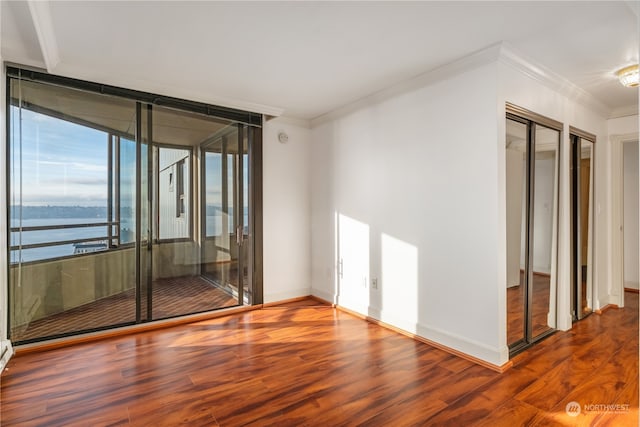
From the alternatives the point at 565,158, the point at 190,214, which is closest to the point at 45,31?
the point at 190,214

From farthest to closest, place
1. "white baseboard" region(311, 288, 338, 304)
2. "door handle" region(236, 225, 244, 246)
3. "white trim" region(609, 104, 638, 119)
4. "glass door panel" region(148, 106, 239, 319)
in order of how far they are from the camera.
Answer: "white baseboard" region(311, 288, 338, 304)
"door handle" region(236, 225, 244, 246)
"white trim" region(609, 104, 638, 119)
"glass door panel" region(148, 106, 239, 319)

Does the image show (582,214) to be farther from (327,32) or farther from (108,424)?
(108,424)

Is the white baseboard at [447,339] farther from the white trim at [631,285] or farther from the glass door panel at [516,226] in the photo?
the white trim at [631,285]

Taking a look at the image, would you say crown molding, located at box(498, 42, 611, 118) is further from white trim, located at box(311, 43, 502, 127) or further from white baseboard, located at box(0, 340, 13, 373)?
white baseboard, located at box(0, 340, 13, 373)

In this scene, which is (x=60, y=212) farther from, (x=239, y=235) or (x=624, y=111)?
(x=624, y=111)

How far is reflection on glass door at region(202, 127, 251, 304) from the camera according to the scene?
4.12 metres

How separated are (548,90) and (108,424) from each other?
171 inches

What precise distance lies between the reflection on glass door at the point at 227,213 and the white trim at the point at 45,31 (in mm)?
1573

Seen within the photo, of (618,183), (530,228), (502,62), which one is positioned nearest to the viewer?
(502,62)

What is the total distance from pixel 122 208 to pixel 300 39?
8.01ft

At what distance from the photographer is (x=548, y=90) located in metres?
3.23

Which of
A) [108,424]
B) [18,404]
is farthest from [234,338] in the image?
[18,404]

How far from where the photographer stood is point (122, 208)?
3510 millimetres

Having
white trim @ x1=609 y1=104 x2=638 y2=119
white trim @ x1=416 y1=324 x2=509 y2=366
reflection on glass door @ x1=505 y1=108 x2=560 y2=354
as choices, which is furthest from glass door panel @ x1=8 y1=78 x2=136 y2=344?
white trim @ x1=609 y1=104 x2=638 y2=119
